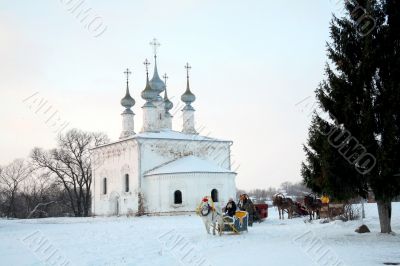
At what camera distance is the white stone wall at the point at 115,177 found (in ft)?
142

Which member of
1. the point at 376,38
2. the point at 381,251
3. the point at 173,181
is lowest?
the point at 381,251

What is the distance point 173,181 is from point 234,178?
5.62 meters

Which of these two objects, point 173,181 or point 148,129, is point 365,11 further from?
point 148,129

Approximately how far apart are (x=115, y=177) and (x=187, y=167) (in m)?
8.41

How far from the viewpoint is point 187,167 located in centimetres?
4125

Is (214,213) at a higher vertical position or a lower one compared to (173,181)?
lower

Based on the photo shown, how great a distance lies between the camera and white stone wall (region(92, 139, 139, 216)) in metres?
43.3

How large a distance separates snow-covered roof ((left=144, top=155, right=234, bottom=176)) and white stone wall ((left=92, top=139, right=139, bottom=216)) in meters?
2.25

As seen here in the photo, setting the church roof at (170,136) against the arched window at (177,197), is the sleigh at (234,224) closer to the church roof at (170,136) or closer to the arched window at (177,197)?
the arched window at (177,197)

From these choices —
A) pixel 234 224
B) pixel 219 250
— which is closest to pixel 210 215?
pixel 234 224

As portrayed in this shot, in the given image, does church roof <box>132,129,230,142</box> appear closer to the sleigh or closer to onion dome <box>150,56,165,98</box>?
onion dome <box>150,56,165,98</box>

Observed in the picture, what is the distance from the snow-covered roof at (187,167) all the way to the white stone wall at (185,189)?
1.09ft

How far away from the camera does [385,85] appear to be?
1513 cm

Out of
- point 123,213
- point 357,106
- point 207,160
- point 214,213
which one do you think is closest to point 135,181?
point 123,213
